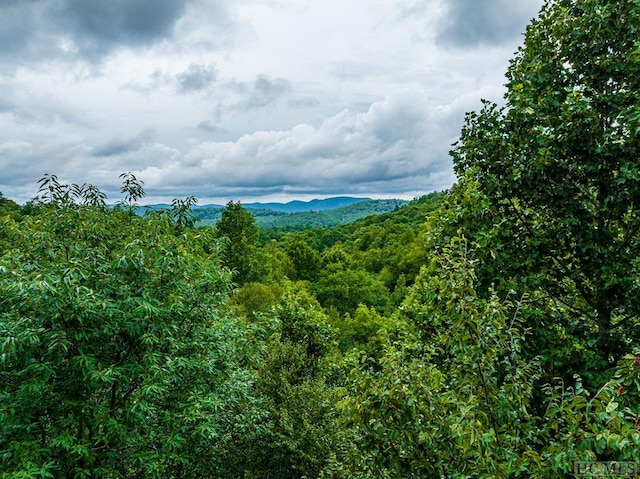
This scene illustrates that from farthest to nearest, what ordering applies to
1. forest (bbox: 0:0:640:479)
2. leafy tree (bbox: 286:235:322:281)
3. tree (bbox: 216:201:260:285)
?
leafy tree (bbox: 286:235:322:281) < tree (bbox: 216:201:260:285) < forest (bbox: 0:0:640:479)

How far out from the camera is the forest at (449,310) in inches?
178

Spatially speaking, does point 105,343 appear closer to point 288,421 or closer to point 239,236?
point 288,421

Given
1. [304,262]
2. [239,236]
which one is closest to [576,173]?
[239,236]

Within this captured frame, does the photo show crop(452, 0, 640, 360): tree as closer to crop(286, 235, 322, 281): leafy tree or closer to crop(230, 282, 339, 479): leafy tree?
crop(230, 282, 339, 479): leafy tree

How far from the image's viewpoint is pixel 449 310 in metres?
4.83

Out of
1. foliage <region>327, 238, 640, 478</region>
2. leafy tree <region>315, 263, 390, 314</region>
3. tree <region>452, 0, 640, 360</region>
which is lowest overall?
leafy tree <region>315, 263, 390, 314</region>

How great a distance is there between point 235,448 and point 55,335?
725cm

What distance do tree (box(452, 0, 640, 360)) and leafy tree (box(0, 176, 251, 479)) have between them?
20.5 feet

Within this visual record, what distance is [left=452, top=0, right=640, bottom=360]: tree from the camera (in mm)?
6277

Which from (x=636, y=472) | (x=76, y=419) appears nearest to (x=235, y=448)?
(x=76, y=419)

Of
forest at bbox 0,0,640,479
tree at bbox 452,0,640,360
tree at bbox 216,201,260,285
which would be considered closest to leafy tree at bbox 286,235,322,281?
tree at bbox 216,201,260,285

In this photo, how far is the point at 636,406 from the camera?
16.3 feet

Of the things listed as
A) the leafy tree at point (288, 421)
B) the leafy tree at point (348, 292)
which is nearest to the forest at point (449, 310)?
the leafy tree at point (288, 421)

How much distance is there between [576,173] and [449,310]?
3.74 m
